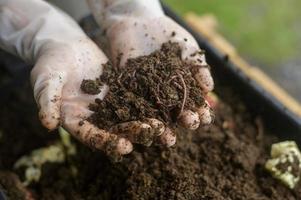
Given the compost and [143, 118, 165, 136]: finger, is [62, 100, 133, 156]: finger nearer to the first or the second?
[143, 118, 165, 136]: finger

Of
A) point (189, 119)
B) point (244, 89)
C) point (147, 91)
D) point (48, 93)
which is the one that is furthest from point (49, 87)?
point (244, 89)

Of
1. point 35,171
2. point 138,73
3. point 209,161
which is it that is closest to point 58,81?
point 138,73

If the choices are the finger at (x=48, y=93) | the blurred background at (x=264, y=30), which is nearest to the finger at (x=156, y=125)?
the finger at (x=48, y=93)

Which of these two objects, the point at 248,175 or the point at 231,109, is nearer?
the point at 248,175

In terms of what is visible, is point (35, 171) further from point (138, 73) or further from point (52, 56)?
point (138, 73)

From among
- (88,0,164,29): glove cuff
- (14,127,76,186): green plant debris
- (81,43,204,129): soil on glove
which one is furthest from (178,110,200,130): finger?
(14,127,76,186): green plant debris

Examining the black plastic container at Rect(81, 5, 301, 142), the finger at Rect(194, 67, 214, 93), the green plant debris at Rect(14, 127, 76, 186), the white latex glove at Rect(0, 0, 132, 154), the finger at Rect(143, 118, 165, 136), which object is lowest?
the green plant debris at Rect(14, 127, 76, 186)

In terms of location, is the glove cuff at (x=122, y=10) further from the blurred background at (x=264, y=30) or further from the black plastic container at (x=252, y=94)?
the blurred background at (x=264, y=30)
